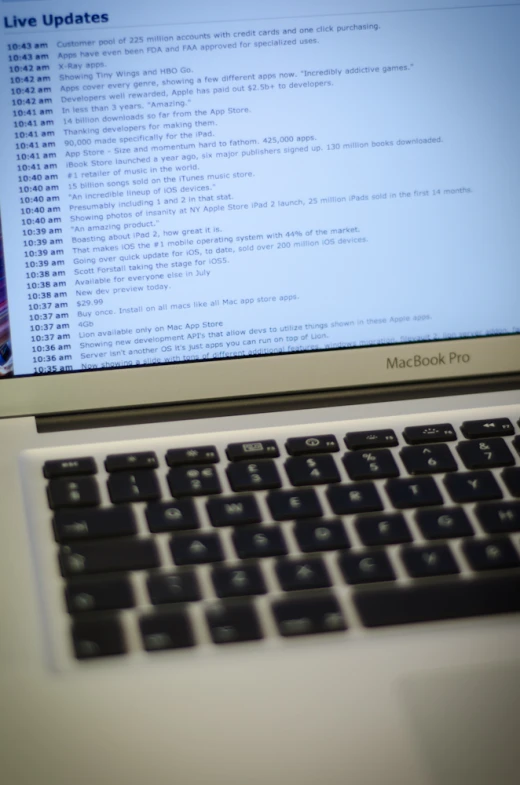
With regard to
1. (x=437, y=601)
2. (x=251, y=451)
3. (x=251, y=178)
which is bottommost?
(x=437, y=601)

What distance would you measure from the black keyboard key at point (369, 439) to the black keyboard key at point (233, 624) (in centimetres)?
12

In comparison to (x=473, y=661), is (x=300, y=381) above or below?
above

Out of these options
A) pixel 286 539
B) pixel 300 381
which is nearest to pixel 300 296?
pixel 300 381

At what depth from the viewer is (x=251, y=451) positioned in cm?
39

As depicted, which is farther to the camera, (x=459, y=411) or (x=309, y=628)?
(x=459, y=411)

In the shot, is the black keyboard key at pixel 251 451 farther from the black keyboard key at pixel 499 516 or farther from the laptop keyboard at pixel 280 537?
the black keyboard key at pixel 499 516

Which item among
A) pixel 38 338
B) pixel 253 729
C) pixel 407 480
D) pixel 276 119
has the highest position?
pixel 276 119

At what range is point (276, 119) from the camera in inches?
16.6

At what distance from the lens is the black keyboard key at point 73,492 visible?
361 mm

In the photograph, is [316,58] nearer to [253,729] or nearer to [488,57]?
[488,57]

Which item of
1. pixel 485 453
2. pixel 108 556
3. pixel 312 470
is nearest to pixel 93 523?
pixel 108 556

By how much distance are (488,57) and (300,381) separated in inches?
9.7

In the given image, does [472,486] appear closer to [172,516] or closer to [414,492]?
[414,492]

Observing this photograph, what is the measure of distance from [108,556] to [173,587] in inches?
1.5
